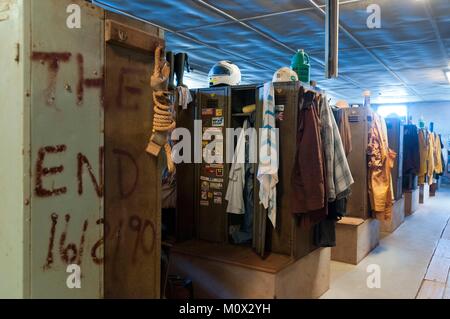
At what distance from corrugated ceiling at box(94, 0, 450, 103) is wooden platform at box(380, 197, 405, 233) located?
230 cm

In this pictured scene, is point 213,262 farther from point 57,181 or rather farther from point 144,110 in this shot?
point 57,181

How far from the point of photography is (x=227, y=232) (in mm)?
3066

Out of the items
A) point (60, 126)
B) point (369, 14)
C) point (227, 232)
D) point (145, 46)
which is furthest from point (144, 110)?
point (369, 14)

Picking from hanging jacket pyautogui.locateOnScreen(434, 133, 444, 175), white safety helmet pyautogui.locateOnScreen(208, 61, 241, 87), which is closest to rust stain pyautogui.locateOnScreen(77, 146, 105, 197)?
white safety helmet pyautogui.locateOnScreen(208, 61, 241, 87)

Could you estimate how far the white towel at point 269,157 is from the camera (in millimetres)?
2658

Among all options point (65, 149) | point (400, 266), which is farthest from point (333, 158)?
point (65, 149)

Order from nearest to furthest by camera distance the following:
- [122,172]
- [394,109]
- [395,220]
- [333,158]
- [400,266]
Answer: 1. [122,172]
2. [333,158]
3. [400,266]
4. [395,220]
5. [394,109]

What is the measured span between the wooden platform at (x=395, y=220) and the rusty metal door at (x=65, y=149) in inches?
201

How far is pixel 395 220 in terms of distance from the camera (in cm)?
573

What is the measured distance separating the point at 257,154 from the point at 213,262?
0.87 m

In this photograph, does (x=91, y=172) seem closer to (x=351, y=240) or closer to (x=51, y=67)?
(x=51, y=67)

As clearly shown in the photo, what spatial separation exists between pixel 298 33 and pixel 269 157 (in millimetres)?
2522

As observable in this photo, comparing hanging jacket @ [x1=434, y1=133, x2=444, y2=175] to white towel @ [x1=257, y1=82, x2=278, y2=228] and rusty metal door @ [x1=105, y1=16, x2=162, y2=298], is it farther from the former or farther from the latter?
rusty metal door @ [x1=105, y1=16, x2=162, y2=298]

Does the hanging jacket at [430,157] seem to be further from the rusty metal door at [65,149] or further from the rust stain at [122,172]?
the rusty metal door at [65,149]
